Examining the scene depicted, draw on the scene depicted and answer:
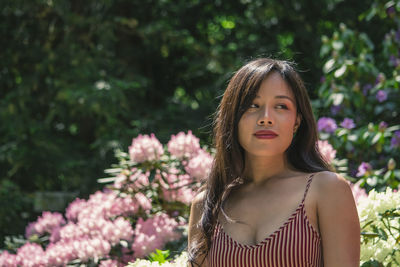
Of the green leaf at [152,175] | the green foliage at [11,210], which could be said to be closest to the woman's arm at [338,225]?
the green leaf at [152,175]

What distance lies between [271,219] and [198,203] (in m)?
0.36

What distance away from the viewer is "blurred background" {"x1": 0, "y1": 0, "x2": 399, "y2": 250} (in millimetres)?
6219

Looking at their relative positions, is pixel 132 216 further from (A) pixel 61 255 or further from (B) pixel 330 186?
(B) pixel 330 186

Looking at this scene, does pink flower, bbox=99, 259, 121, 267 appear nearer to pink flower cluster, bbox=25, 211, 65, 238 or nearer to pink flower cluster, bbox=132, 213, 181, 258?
pink flower cluster, bbox=132, 213, 181, 258

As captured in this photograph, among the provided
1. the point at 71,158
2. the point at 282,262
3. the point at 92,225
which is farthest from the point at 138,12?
the point at 282,262

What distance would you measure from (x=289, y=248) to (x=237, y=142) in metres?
0.40

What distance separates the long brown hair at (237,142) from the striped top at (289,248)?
20cm

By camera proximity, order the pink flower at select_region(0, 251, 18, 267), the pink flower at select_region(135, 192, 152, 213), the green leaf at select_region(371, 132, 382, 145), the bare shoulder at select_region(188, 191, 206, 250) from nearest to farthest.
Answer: the bare shoulder at select_region(188, 191, 206, 250) → the pink flower at select_region(0, 251, 18, 267) → the pink flower at select_region(135, 192, 152, 213) → the green leaf at select_region(371, 132, 382, 145)

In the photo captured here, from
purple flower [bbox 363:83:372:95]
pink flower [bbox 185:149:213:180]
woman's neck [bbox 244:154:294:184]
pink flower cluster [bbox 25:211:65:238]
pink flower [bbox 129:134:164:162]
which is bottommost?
woman's neck [bbox 244:154:294:184]

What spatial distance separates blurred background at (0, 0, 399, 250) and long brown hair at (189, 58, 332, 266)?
3.75 m

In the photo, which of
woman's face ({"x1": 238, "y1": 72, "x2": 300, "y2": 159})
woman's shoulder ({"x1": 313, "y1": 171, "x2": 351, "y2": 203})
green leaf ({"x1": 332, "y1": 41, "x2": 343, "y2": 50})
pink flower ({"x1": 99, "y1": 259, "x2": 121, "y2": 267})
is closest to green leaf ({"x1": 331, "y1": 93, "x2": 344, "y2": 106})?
green leaf ({"x1": 332, "y1": 41, "x2": 343, "y2": 50})

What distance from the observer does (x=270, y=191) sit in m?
1.87

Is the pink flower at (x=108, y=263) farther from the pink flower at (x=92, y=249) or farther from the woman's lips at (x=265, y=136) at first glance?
the woman's lips at (x=265, y=136)

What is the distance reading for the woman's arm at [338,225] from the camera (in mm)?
1647
